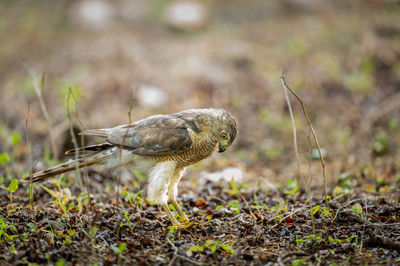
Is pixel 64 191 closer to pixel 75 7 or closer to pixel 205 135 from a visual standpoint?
pixel 205 135

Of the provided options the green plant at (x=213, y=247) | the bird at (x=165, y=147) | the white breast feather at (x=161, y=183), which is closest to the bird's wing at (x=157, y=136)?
the bird at (x=165, y=147)

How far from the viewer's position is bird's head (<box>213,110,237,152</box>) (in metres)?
4.54

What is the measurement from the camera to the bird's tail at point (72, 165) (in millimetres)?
4352

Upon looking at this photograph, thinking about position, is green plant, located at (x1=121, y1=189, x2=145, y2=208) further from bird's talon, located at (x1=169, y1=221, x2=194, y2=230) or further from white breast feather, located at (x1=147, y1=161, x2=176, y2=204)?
bird's talon, located at (x1=169, y1=221, x2=194, y2=230)

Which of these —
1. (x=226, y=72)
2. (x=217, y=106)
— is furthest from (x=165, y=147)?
(x=226, y=72)

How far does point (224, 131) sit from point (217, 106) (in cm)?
466

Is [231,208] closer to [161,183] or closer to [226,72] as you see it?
[161,183]

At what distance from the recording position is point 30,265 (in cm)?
323

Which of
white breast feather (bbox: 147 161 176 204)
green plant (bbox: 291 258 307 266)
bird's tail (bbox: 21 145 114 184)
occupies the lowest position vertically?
green plant (bbox: 291 258 307 266)

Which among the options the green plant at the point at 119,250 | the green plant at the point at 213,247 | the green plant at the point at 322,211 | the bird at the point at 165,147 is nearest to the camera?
the green plant at the point at 119,250

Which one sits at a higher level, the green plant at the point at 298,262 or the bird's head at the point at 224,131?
the bird's head at the point at 224,131

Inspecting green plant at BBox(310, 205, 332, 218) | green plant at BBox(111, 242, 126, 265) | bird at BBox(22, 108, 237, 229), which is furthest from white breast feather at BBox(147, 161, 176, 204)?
green plant at BBox(310, 205, 332, 218)

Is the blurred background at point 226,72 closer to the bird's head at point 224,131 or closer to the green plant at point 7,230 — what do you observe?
the green plant at point 7,230

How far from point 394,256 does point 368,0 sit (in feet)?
44.0
